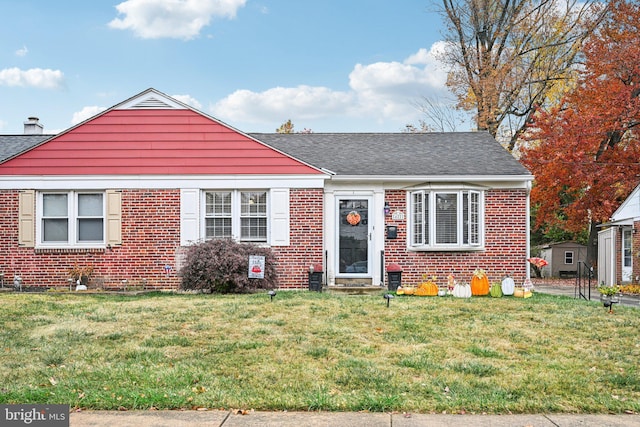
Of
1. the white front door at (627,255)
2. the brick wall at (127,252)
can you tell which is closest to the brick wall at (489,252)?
the brick wall at (127,252)

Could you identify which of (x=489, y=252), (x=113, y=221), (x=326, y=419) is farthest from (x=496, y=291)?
(x=326, y=419)

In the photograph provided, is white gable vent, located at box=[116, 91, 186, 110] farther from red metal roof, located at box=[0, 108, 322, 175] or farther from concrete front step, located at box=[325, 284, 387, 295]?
concrete front step, located at box=[325, 284, 387, 295]

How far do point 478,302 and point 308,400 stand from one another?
7.18 metres

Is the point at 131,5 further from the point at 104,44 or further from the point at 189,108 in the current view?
the point at 189,108

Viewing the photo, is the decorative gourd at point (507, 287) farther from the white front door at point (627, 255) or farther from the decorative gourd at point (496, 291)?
the white front door at point (627, 255)

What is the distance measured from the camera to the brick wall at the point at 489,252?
589 inches

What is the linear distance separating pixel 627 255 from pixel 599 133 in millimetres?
5249

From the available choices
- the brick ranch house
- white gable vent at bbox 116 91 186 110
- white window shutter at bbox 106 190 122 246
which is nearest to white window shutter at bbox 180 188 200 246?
the brick ranch house

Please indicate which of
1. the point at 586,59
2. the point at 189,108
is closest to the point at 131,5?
the point at 189,108

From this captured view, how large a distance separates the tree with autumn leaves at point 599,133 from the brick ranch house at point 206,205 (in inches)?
368

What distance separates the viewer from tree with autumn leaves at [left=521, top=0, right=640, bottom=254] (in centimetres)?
2283

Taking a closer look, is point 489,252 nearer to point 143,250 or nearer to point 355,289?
point 355,289

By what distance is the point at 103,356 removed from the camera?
23.5 ft

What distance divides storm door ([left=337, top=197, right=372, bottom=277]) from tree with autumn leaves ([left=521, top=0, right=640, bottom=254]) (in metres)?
10.8
